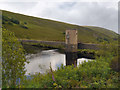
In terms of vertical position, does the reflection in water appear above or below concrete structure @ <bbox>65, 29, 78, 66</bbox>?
below

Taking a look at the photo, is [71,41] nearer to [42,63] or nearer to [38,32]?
[42,63]

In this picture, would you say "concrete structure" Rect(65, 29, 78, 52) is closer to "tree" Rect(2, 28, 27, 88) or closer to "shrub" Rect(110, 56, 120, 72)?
"shrub" Rect(110, 56, 120, 72)

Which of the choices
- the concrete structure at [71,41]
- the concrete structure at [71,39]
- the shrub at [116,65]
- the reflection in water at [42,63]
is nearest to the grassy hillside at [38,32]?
the concrete structure at [71,41]

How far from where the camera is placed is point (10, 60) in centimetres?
573

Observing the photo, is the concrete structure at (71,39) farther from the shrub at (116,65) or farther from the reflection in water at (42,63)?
the shrub at (116,65)

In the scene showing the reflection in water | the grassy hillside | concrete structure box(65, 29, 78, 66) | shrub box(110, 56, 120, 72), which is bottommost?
the reflection in water

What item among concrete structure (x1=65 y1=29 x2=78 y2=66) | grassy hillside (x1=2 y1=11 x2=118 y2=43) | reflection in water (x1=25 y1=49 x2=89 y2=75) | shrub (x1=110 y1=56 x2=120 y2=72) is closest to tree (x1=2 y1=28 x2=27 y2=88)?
reflection in water (x1=25 y1=49 x2=89 y2=75)

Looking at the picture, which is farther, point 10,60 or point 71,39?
point 71,39

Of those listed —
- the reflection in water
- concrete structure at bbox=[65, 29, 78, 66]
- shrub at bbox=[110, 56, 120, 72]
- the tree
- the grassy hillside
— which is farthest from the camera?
the grassy hillside

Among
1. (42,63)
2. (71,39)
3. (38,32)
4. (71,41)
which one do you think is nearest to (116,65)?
(42,63)

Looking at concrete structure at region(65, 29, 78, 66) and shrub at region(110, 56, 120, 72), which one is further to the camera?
concrete structure at region(65, 29, 78, 66)

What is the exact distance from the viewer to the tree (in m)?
5.65

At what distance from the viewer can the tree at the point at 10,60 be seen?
18.5 feet

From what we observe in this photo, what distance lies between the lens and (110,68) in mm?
8211
